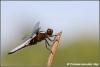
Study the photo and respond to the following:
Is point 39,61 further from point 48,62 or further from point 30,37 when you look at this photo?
point 48,62

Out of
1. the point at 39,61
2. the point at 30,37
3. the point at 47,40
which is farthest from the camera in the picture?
the point at 39,61

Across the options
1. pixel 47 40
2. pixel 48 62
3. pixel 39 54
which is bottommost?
pixel 39 54

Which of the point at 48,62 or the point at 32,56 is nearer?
the point at 48,62

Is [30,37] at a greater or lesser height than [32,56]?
greater

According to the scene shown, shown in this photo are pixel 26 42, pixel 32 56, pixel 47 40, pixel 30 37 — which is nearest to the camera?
pixel 26 42

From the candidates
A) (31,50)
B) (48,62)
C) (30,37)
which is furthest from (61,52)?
(48,62)

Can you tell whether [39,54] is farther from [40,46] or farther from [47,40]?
[47,40]

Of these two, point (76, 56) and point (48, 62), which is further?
point (76, 56)

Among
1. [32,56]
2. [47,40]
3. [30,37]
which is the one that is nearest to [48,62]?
[30,37]

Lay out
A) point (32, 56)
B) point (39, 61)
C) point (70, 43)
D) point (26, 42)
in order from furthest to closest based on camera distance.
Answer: point (70, 43), point (32, 56), point (39, 61), point (26, 42)
